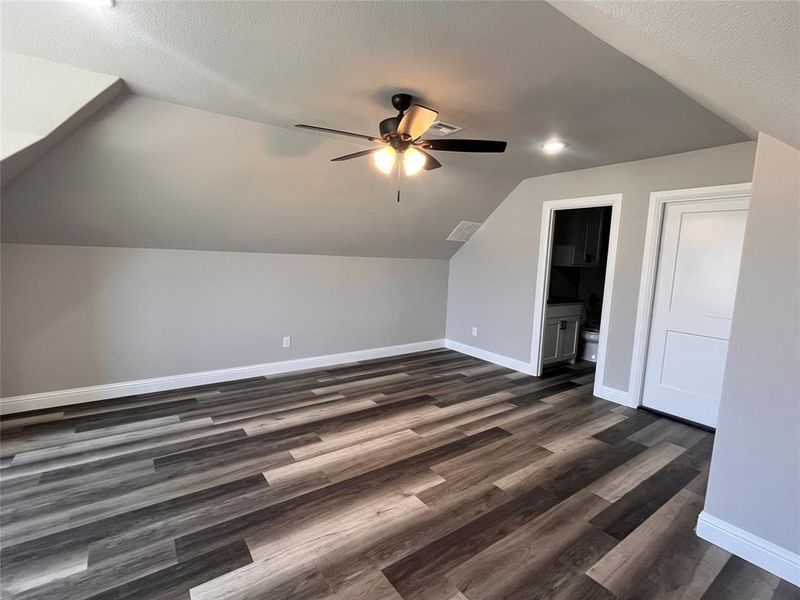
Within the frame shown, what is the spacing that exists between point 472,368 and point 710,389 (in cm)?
235

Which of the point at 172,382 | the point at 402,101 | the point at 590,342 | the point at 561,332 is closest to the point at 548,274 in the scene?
the point at 561,332

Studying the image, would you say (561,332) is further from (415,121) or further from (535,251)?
(415,121)

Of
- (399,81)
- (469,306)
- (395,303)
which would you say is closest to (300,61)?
(399,81)

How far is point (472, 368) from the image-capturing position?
15.8ft

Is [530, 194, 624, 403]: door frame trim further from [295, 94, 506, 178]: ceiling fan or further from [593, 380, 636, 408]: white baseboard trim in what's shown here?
[295, 94, 506, 178]: ceiling fan

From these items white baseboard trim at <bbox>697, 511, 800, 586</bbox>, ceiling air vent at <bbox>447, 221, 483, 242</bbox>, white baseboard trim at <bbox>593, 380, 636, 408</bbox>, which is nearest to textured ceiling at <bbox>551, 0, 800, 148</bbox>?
white baseboard trim at <bbox>697, 511, 800, 586</bbox>

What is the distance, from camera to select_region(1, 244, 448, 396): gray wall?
10.0 ft

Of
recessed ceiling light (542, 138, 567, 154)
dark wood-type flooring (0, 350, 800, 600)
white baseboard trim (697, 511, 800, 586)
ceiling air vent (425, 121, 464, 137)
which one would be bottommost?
dark wood-type flooring (0, 350, 800, 600)

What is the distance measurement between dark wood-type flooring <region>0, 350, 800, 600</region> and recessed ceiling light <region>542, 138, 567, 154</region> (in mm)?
2380

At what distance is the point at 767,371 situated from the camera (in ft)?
5.89

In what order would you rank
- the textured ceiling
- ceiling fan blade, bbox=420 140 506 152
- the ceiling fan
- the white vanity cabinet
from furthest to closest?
the white vanity cabinet → ceiling fan blade, bbox=420 140 506 152 → the ceiling fan → the textured ceiling

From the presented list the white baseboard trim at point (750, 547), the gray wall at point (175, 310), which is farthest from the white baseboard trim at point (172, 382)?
the white baseboard trim at point (750, 547)

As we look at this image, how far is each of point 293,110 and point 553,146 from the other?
6.94 ft

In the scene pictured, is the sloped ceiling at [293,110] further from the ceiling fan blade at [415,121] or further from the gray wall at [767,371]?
the gray wall at [767,371]
